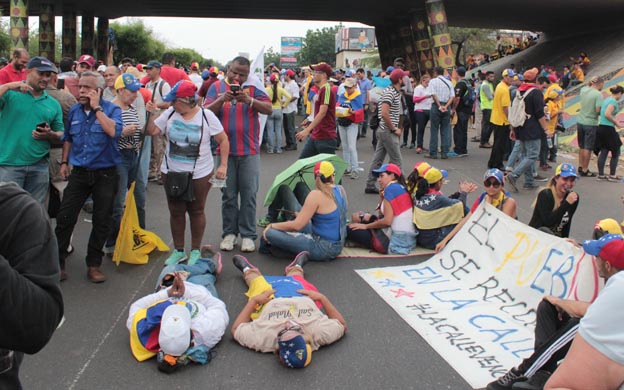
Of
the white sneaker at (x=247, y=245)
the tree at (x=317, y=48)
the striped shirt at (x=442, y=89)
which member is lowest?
the white sneaker at (x=247, y=245)

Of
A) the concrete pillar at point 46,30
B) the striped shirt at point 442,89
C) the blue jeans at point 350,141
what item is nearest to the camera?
the blue jeans at point 350,141

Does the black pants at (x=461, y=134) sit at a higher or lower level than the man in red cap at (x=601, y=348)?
higher

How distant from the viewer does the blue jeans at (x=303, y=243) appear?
589 cm

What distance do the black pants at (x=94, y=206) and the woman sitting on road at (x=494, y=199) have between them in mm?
3464

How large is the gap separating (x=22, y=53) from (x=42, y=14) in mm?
24773

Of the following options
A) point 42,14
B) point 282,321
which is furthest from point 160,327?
point 42,14

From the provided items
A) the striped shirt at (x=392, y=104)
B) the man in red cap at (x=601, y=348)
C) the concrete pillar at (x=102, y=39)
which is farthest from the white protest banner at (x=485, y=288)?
the concrete pillar at (x=102, y=39)

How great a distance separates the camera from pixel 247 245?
6227 millimetres

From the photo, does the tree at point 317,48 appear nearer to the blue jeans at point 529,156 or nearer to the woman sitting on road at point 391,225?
the blue jeans at point 529,156

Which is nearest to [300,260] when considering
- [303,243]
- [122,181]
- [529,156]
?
[303,243]

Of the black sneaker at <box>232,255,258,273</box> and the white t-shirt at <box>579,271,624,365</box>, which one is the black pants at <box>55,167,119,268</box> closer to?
the black sneaker at <box>232,255,258,273</box>

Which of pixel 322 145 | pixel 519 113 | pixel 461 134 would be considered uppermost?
pixel 519 113

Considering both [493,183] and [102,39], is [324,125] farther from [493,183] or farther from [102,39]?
[102,39]

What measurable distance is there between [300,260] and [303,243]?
0.31 meters
